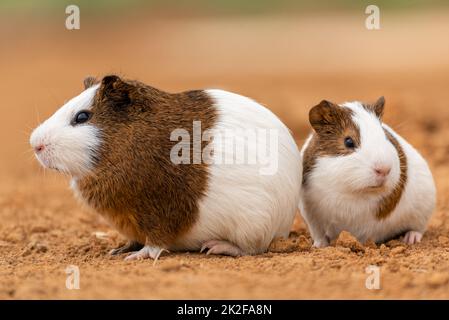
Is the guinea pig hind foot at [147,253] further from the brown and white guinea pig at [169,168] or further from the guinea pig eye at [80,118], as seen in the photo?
the guinea pig eye at [80,118]

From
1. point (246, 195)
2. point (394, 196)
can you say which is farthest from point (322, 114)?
point (246, 195)

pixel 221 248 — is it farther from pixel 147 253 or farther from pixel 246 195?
pixel 147 253

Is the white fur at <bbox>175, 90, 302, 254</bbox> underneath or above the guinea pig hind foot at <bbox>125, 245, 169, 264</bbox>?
above

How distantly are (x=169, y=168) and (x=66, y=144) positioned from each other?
0.92 metres

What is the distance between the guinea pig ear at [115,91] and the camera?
6.74 metres

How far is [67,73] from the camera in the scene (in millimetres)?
24609

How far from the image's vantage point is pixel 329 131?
725cm

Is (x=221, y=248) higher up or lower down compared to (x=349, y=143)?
lower down

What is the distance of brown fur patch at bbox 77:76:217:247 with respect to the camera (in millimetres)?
6574

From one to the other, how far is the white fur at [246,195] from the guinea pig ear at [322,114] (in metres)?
0.47

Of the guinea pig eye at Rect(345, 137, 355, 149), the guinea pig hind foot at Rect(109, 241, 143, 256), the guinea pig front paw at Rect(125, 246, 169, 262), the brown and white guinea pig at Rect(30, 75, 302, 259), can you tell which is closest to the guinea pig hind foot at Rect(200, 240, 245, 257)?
the brown and white guinea pig at Rect(30, 75, 302, 259)

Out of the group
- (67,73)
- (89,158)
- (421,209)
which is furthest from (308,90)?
(89,158)

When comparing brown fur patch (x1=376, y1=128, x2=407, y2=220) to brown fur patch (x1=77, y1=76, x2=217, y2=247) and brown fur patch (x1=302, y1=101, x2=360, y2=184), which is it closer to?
brown fur patch (x1=302, y1=101, x2=360, y2=184)

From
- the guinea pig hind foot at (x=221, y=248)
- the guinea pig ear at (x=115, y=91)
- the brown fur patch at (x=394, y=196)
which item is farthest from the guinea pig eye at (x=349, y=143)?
the guinea pig ear at (x=115, y=91)
